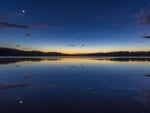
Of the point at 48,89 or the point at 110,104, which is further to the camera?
the point at 48,89

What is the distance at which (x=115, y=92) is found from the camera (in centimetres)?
1297

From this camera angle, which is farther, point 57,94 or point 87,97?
point 57,94

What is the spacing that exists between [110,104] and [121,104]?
456 mm

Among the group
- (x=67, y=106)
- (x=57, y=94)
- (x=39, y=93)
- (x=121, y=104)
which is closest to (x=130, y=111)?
(x=121, y=104)

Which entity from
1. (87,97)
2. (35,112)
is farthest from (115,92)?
(35,112)

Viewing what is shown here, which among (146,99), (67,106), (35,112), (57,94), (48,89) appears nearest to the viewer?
(35,112)

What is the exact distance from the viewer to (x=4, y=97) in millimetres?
11461

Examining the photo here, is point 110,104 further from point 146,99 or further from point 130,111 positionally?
point 146,99

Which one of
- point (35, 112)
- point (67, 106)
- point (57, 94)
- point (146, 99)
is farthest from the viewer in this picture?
point (57, 94)

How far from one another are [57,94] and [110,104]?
3.32 meters

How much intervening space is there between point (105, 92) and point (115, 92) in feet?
1.78

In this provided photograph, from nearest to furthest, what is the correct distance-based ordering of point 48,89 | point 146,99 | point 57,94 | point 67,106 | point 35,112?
1. point 35,112
2. point 67,106
3. point 146,99
4. point 57,94
5. point 48,89

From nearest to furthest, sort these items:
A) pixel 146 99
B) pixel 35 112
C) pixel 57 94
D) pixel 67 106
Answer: pixel 35 112, pixel 67 106, pixel 146 99, pixel 57 94

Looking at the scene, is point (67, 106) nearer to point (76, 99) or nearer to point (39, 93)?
point (76, 99)
